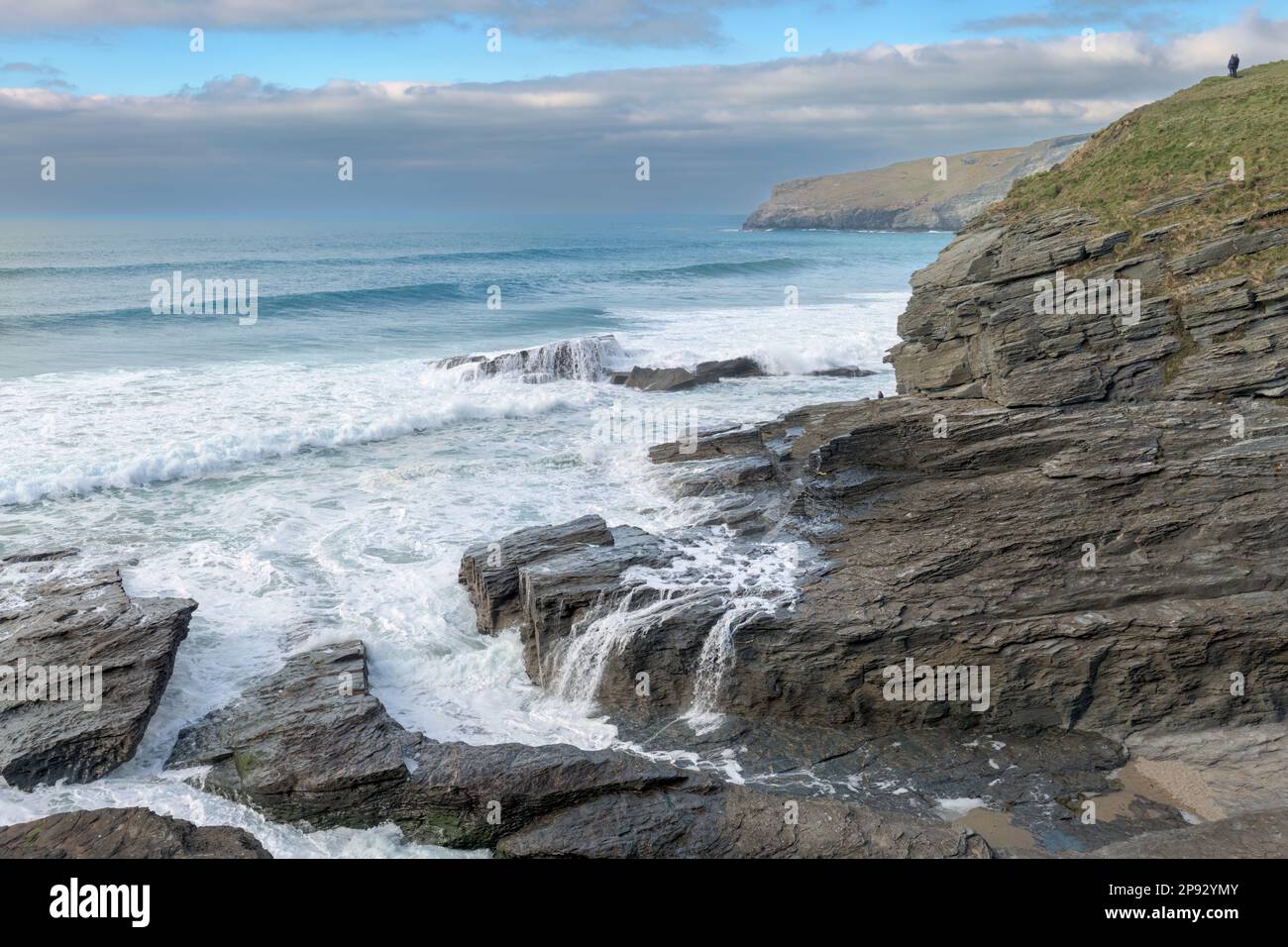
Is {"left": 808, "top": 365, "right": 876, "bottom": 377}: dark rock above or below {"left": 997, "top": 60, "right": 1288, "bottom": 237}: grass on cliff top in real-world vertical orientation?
below

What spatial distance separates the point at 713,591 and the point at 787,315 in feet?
117

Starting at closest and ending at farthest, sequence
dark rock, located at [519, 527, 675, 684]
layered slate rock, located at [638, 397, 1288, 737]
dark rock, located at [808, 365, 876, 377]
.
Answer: layered slate rock, located at [638, 397, 1288, 737] → dark rock, located at [519, 527, 675, 684] → dark rock, located at [808, 365, 876, 377]

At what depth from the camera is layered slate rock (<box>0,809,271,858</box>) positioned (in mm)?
8344

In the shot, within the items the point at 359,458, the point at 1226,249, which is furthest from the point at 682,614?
the point at 359,458

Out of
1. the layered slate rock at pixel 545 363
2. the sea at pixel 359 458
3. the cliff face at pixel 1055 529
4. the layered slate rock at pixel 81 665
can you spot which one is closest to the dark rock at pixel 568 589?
the cliff face at pixel 1055 529

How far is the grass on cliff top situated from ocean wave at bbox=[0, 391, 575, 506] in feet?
49.3

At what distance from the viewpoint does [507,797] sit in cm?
973

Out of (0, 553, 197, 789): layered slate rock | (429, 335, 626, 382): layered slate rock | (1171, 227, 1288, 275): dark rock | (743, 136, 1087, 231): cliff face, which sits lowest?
(0, 553, 197, 789): layered slate rock

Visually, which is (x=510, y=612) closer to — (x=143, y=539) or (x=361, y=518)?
(x=361, y=518)

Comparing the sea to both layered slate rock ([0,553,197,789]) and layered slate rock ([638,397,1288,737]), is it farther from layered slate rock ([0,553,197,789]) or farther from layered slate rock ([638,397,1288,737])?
layered slate rock ([638,397,1288,737])

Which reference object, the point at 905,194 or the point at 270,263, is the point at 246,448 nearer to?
the point at 270,263

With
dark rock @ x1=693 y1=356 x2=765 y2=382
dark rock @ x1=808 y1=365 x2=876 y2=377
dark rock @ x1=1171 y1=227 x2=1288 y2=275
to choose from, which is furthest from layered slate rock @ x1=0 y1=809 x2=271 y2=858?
dark rock @ x1=808 y1=365 x2=876 y2=377

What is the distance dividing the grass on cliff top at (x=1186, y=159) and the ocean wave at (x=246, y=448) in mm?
15021

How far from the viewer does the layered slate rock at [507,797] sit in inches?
364
